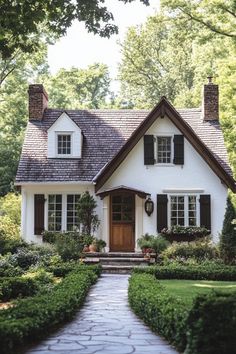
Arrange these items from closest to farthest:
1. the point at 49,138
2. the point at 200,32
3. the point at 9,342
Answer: the point at 9,342 < the point at 200,32 < the point at 49,138

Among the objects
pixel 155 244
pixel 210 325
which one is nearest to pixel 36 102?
pixel 155 244

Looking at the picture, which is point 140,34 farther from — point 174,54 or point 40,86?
point 40,86

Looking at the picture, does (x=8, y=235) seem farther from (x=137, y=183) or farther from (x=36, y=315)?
(x=36, y=315)

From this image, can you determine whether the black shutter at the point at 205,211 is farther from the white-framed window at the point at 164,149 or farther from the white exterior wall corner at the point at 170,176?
the white-framed window at the point at 164,149

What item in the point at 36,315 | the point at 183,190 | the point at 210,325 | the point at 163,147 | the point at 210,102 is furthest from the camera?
the point at 210,102

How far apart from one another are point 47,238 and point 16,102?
20.0 metres

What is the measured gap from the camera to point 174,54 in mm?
46062

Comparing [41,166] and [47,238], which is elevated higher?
[41,166]

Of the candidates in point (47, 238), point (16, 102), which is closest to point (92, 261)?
point (47, 238)

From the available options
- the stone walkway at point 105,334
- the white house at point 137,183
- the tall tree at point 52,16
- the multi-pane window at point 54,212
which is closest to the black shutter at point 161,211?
the white house at point 137,183

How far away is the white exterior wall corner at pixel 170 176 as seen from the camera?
76.5 ft

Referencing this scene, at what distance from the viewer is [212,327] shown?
6309 millimetres

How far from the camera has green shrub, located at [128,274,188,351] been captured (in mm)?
7398

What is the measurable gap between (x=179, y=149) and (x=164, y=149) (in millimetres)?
708
